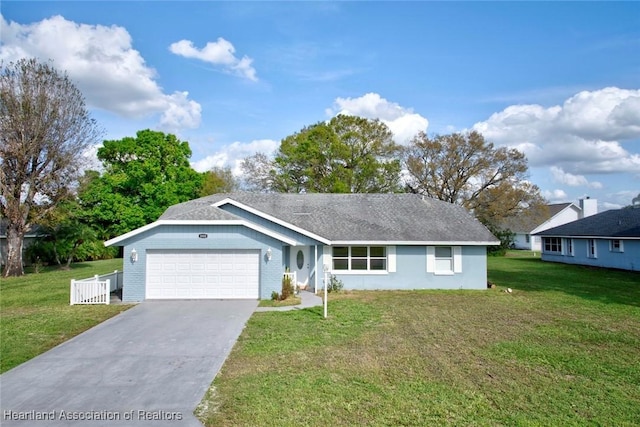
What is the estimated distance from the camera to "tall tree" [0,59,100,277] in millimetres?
23391

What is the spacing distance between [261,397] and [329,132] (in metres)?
33.2

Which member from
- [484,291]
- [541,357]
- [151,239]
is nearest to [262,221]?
[151,239]

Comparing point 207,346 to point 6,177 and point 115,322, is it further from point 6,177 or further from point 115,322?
point 6,177

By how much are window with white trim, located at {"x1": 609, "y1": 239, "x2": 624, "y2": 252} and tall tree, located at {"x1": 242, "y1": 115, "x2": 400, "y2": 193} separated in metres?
18.0

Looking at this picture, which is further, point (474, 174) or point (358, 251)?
point (474, 174)

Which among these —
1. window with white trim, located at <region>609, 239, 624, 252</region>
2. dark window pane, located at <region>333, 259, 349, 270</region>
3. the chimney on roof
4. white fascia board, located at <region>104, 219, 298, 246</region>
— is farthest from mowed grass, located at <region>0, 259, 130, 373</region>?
the chimney on roof

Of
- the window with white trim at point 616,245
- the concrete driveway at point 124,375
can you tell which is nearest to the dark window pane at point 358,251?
the concrete driveway at point 124,375

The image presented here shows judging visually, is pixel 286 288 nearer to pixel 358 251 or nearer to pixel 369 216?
pixel 358 251

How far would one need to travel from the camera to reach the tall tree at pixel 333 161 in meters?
37.3

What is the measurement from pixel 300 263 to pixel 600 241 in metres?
23.6

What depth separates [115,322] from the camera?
11969 mm

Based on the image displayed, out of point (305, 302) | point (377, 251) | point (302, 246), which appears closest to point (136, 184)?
point (302, 246)

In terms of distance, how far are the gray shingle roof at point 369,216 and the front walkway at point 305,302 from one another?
116 inches

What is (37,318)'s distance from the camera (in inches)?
494
